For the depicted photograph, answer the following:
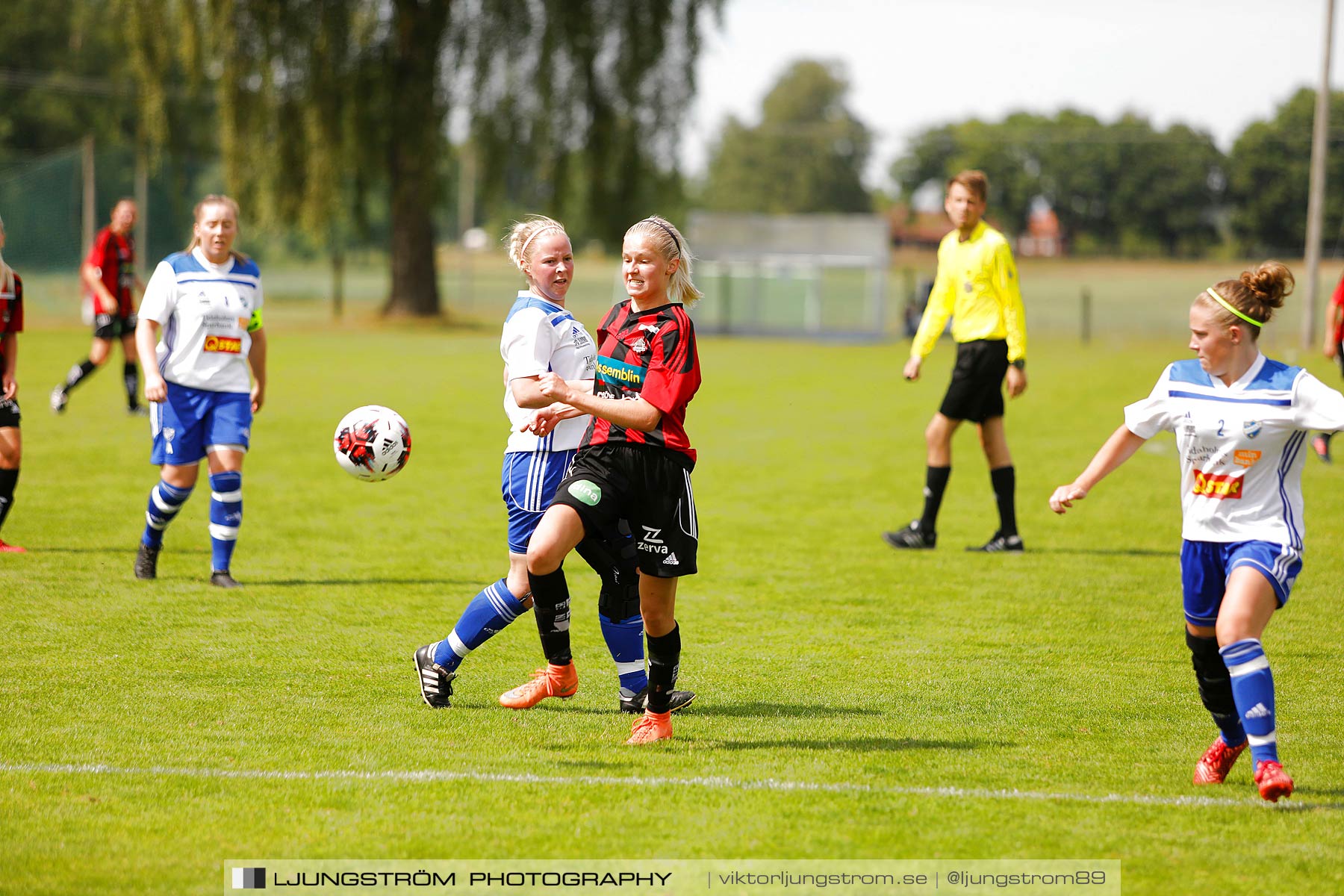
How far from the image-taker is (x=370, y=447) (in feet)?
18.4

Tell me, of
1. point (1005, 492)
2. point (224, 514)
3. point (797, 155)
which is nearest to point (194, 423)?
point (224, 514)

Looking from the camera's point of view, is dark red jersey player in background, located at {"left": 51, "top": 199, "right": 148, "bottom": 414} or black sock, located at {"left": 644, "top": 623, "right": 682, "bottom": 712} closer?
black sock, located at {"left": 644, "top": 623, "right": 682, "bottom": 712}

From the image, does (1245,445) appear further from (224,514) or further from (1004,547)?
(224,514)

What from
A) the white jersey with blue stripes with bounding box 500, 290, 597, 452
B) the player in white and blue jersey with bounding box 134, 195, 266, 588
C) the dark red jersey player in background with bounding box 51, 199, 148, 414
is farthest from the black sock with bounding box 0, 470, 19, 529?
the dark red jersey player in background with bounding box 51, 199, 148, 414

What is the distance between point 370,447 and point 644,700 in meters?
1.62

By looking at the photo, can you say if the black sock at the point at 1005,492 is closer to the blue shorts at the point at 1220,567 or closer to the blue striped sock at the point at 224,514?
the blue shorts at the point at 1220,567

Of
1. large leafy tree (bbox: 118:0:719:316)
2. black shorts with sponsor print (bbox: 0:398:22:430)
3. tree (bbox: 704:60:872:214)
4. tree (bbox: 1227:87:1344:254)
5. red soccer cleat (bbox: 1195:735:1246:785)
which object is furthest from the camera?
tree (bbox: 704:60:872:214)

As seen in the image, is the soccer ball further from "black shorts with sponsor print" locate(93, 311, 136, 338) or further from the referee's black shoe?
"black shorts with sponsor print" locate(93, 311, 136, 338)

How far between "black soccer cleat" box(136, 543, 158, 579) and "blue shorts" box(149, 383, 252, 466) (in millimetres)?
625

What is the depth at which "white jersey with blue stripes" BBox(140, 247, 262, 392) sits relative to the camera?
22.6ft

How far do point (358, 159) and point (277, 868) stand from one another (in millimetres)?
27894

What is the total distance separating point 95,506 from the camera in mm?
9578

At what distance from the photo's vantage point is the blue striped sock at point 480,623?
4984 millimetres

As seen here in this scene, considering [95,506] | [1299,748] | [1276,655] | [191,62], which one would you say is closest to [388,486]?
[95,506]
